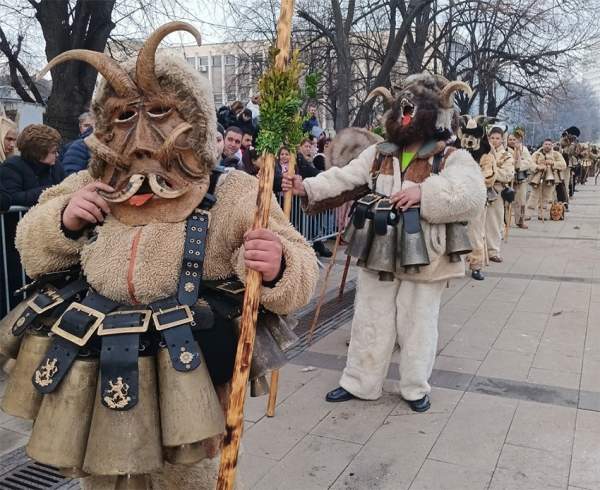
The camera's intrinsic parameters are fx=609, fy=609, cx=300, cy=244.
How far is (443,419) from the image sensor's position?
393 cm

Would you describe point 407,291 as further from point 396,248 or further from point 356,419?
point 356,419

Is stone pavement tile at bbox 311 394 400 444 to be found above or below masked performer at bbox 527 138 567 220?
below

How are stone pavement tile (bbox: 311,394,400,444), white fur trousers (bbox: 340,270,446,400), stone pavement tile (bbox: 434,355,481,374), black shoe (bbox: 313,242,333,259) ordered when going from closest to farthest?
stone pavement tile (bbox: 311,394,400,444)
white fur trousers (bbox: 340,270,446,400)
stone pavement tile (bbox: 434,355,481,374)
black shoe (bbox: 313,242,333,259)

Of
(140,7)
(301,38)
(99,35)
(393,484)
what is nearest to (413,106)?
(393,484)

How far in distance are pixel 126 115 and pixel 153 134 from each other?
129 mm

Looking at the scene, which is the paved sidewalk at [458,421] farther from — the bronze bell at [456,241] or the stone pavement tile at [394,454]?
the bronze bell at [456,241]

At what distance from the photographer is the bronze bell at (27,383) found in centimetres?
194

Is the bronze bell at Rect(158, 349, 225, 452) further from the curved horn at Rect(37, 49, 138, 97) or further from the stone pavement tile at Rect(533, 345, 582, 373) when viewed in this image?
the stone pavement tile at Rect(533, 345, 582, 373)

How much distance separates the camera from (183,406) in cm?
181

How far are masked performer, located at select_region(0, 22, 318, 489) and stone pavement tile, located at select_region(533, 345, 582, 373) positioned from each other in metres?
3.52

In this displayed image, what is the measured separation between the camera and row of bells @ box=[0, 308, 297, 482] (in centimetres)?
178

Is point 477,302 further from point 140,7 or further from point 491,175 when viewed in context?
point 140,7

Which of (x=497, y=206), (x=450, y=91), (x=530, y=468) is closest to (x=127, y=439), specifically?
(x=530, y=468)

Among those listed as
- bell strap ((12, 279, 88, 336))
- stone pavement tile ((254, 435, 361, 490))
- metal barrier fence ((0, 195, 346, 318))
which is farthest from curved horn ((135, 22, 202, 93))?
metal barrier fence ((0, 195, 346, 318))
